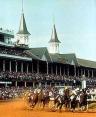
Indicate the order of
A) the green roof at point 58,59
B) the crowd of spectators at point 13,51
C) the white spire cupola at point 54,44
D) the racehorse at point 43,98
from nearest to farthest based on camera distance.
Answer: the racehorse at point 43,98 < the crowd of spectators at point 13,51 < the green roof at point 58,59 < the white spire cupola at point 54,44

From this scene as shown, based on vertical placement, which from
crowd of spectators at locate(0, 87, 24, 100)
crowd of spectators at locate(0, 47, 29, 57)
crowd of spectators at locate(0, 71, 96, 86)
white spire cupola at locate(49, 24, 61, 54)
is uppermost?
white spire cupola at locate(49, 24, 61, 54)

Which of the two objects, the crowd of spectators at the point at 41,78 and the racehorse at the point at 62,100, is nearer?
the racehorse at the point at 62,100

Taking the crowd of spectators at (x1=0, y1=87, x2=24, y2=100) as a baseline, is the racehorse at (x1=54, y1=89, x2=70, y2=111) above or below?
below

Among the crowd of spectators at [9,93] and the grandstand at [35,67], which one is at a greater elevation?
the grandstand at [35,67]

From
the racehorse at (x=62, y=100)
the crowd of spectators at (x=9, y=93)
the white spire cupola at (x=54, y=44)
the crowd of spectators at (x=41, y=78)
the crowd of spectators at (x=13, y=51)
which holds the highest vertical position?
the white spire cupola at (x=54, y=44)

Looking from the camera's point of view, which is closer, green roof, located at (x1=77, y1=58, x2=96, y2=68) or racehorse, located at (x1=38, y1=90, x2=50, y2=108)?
racehorse, located at (x1=38, y1=90, x2=50, y2=108)

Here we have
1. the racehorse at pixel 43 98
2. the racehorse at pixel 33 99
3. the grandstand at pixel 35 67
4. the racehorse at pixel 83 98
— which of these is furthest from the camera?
the grandstand at pixel 35 67

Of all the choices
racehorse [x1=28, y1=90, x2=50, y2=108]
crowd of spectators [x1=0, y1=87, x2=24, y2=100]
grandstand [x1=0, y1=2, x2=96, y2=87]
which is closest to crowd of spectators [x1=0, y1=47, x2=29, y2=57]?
grandstand [x1=0, y1=2, x2=96, y2=87]

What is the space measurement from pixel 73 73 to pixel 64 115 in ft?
101

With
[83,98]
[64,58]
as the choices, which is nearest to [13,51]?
[64,58]

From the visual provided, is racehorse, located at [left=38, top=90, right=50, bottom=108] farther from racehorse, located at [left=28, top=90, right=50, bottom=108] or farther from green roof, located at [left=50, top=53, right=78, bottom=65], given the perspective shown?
green roof, located at [left=50, top=53, right=78, bottom=65]

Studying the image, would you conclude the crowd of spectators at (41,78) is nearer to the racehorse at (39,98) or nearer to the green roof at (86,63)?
the green roof at (86,63)

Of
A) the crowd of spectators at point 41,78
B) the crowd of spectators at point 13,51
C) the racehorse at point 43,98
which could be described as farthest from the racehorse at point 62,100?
the crowd of spectators at point 13,51

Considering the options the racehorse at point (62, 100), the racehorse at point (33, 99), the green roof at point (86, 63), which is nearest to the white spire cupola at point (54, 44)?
the green roof at point (86, 63)
